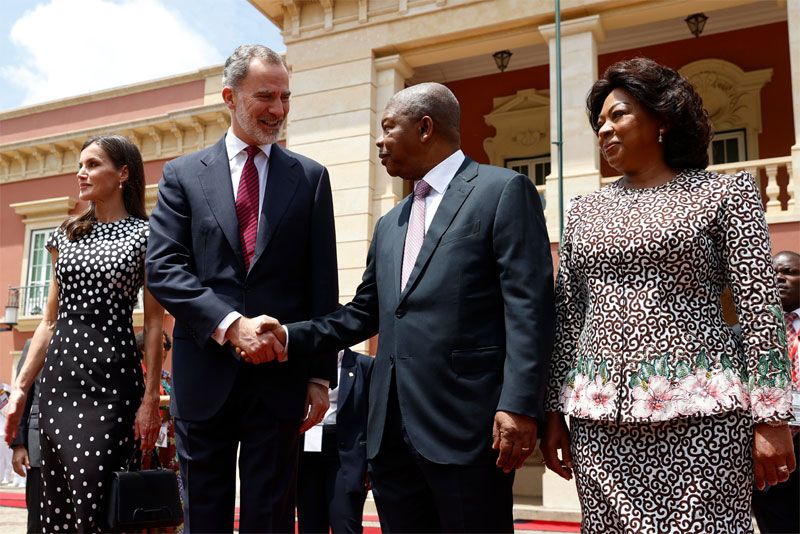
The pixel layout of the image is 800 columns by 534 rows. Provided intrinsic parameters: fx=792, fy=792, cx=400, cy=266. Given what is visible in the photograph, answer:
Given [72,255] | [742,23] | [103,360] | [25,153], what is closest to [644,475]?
[103,360]

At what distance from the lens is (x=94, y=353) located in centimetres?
328

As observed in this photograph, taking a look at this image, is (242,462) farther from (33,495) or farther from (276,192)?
(33,495)

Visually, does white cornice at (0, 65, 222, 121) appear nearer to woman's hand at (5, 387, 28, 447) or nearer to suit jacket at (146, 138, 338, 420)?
woman's hand at (5, 387, 28, 447)

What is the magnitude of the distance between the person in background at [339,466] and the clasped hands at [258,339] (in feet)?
8.16

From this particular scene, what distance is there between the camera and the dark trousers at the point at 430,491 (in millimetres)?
2463

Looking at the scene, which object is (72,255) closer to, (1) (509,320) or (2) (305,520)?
(1) (509,320)

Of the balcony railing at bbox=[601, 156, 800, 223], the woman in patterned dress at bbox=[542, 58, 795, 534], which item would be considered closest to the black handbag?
the woman in patterned dress at bbox=[542, 58, 795, 534]

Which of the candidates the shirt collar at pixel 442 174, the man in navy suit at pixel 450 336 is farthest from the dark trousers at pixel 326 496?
the shirt collar at pixel 442 174

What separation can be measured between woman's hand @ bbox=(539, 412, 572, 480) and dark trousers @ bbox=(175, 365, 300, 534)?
853mm

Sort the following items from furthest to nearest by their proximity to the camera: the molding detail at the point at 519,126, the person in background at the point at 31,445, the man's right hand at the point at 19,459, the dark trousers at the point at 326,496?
the molding detail at the point at 519,126
the dark trousers at the point at 326,496
the person in background at the point at 31,445
the man's right hand at the point at 19,459

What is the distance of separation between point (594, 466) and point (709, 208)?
0.88 metres

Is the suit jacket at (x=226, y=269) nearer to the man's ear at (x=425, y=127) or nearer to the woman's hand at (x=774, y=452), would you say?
the man's ear at (x=425, y=127)

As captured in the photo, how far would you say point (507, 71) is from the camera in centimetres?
1355

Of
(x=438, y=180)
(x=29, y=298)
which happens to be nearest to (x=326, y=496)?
(x=438, y=180)
